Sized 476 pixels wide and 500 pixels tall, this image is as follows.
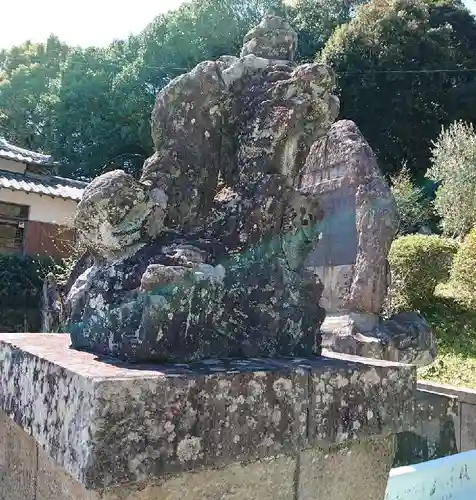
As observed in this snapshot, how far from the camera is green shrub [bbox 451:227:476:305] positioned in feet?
32.2

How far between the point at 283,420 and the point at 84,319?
83cm

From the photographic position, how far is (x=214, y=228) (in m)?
2.23

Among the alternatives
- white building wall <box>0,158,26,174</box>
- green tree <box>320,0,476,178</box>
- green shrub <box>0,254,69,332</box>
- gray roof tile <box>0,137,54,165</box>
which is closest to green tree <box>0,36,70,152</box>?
gray roof tile <box>0,137,54,165</box>

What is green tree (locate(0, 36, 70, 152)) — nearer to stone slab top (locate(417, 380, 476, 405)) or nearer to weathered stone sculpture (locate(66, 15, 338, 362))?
stone slab top (locate(417, 380, 476, 405))

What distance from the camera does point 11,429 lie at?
201cm

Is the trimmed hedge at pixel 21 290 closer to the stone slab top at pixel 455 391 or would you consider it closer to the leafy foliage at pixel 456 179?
the stone slab top at pixel 455 391

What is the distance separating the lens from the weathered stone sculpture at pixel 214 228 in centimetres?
183

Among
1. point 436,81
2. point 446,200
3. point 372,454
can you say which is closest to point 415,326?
point 372,454

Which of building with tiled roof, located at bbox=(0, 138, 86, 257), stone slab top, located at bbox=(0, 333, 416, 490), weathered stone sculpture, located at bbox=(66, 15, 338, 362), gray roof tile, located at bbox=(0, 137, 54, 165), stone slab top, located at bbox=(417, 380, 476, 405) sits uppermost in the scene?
gray roof tile, located at bbox=(0, 137, 54, 165)

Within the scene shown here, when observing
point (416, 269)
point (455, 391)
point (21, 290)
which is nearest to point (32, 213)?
point (21, 290)

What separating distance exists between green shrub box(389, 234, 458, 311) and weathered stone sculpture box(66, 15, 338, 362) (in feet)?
27.2

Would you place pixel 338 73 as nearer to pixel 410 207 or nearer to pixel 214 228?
pixel 410 207

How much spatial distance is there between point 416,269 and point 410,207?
6.86m

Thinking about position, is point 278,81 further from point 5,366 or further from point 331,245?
point 331,245
